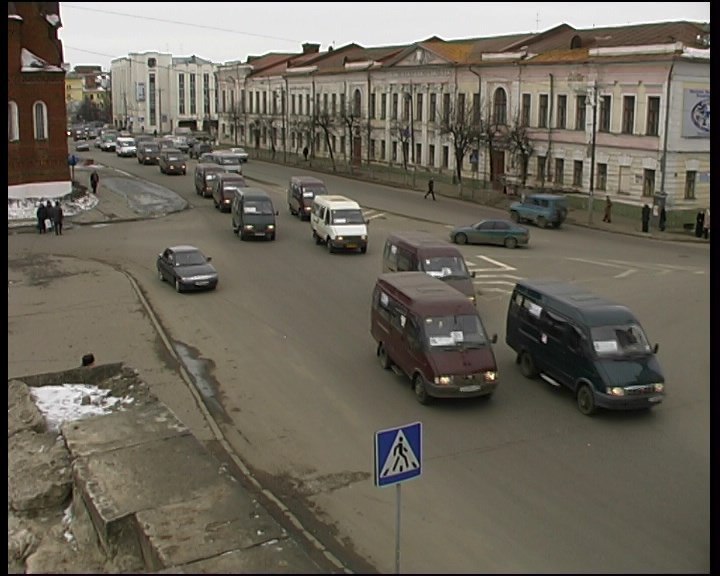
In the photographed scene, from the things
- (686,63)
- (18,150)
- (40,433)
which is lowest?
(40,433)

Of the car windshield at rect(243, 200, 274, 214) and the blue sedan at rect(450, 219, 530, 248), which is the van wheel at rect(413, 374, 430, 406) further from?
the car windshield at rect(243, 200, 274, 214)

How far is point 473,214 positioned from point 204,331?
1020 inches

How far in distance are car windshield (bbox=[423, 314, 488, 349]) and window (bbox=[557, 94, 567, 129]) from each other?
35.8 meters

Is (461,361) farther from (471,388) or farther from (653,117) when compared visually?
(653,117)

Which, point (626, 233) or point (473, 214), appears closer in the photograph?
point (626, 233)

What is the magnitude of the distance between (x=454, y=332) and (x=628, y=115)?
3280 centimetres

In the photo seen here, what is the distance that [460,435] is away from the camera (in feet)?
51.0

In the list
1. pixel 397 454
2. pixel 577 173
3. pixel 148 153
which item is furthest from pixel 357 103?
pixel 397 454

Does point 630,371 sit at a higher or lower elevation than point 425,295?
lower

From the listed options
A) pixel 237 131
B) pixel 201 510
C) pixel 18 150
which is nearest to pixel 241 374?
pixel 201 510

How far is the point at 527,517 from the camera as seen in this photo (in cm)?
1224

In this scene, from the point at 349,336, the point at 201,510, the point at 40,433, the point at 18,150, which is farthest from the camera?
the point at 18,150

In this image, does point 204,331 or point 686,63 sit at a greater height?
point 686,63
